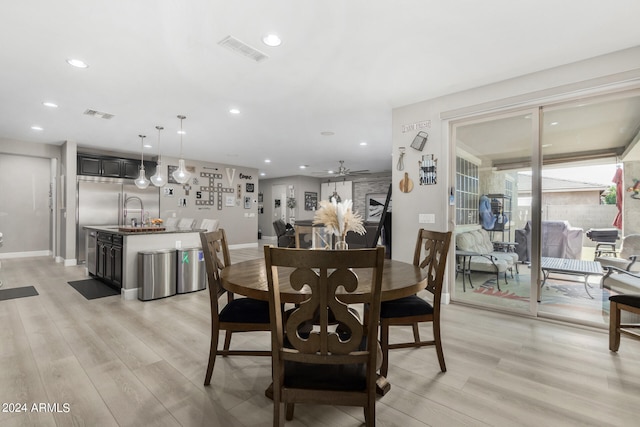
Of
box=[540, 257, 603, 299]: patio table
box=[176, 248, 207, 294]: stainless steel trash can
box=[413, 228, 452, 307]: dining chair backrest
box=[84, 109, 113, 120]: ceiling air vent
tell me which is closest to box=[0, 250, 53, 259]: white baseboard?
box=[84, 109, 113, 120]: ceiling air vent

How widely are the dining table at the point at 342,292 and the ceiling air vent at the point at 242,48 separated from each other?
188 centimetres

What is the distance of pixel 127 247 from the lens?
3902 millimetres

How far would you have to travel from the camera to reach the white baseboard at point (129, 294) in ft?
12.6

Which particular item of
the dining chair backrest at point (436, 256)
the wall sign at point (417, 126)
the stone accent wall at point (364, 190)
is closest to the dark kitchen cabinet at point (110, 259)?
the dining chair backrest at point (436, 256)

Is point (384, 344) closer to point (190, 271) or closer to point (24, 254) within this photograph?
point (190, 271)

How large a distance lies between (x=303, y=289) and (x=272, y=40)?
7.05 feet

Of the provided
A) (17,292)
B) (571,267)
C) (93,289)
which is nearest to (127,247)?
(93,289)

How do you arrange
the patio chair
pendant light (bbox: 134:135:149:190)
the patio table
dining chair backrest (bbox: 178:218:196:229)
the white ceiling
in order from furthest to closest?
dining chair backrest (bbox: 178:218:196:229), pendant light (bbox: 134:135:149:190), the patio table, the patio chair, the white ceiling

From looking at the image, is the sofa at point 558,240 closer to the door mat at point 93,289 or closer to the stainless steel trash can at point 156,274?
the stainless steel trash can at point 156,274

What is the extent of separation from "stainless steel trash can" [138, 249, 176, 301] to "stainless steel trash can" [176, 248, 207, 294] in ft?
0.24

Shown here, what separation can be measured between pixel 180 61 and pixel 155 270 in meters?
2.47

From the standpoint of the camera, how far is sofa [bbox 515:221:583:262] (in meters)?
3.11

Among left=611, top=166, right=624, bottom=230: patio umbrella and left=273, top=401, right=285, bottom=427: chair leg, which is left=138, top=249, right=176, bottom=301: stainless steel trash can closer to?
left=273, top=401, right=285, bottom=427: chair leg

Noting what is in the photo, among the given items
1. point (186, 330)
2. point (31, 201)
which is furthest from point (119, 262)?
point (31, 201)
